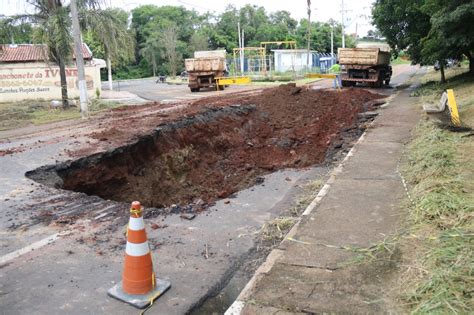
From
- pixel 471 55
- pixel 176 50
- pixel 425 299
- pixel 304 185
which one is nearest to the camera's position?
pixel 425 299

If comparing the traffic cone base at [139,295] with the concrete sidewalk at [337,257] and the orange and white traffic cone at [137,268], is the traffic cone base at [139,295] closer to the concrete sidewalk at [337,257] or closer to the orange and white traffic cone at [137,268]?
the orange and white traffic cone at [137,268]

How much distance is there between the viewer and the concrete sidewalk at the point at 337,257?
347cm

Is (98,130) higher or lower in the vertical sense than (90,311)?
higher

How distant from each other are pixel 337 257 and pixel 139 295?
1.91 m

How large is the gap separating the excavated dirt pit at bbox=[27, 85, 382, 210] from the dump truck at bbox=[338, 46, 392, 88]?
9.01m

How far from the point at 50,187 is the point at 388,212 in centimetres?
570

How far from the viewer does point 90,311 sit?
3736 mm

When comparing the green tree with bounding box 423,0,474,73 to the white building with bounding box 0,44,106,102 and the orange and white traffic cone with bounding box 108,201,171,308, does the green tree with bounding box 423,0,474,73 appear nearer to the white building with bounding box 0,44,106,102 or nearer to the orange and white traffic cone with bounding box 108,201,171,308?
the orange and white traffic cone with bounding box 108,201,171,308

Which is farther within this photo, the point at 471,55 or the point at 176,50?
the point at 176,50

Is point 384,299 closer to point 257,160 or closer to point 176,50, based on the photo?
point 257,160

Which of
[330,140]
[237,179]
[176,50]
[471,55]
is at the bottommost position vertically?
[237,179]

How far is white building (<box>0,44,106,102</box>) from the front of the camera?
2803 centimetres

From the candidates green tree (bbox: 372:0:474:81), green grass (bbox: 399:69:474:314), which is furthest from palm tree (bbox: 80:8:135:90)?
green grass (bbox: 399:69:474:314)

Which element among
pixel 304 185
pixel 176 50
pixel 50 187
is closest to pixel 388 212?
pixel 304 185
